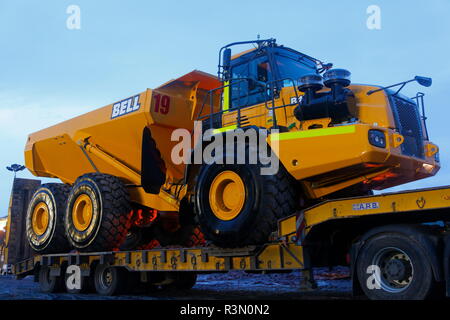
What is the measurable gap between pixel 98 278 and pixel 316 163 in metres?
4.58

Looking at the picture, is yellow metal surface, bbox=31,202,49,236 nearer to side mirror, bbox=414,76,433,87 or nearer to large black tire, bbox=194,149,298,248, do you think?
large black tire, bbox=194,149,298,248

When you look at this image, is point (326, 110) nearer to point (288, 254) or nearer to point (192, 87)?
point (288, 254)

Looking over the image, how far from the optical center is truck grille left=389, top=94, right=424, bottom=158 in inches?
219

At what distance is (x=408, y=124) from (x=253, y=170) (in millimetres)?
1984

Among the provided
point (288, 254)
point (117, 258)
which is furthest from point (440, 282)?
point (117, 258)

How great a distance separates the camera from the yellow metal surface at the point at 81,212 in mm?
7971

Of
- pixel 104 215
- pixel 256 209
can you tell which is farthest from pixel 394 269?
pixel 104 215

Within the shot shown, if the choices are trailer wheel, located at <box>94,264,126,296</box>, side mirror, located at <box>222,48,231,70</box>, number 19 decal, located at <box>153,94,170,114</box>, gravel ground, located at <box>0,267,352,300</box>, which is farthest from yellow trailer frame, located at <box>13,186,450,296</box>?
side mirror, located at <box>222,48,231,70</box>

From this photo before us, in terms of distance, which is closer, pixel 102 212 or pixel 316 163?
pixel 316 163

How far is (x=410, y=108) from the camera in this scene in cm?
596

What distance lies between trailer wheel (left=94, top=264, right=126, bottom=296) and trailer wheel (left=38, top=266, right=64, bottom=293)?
3.36 ft

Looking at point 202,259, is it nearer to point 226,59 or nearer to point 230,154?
point 230,154
